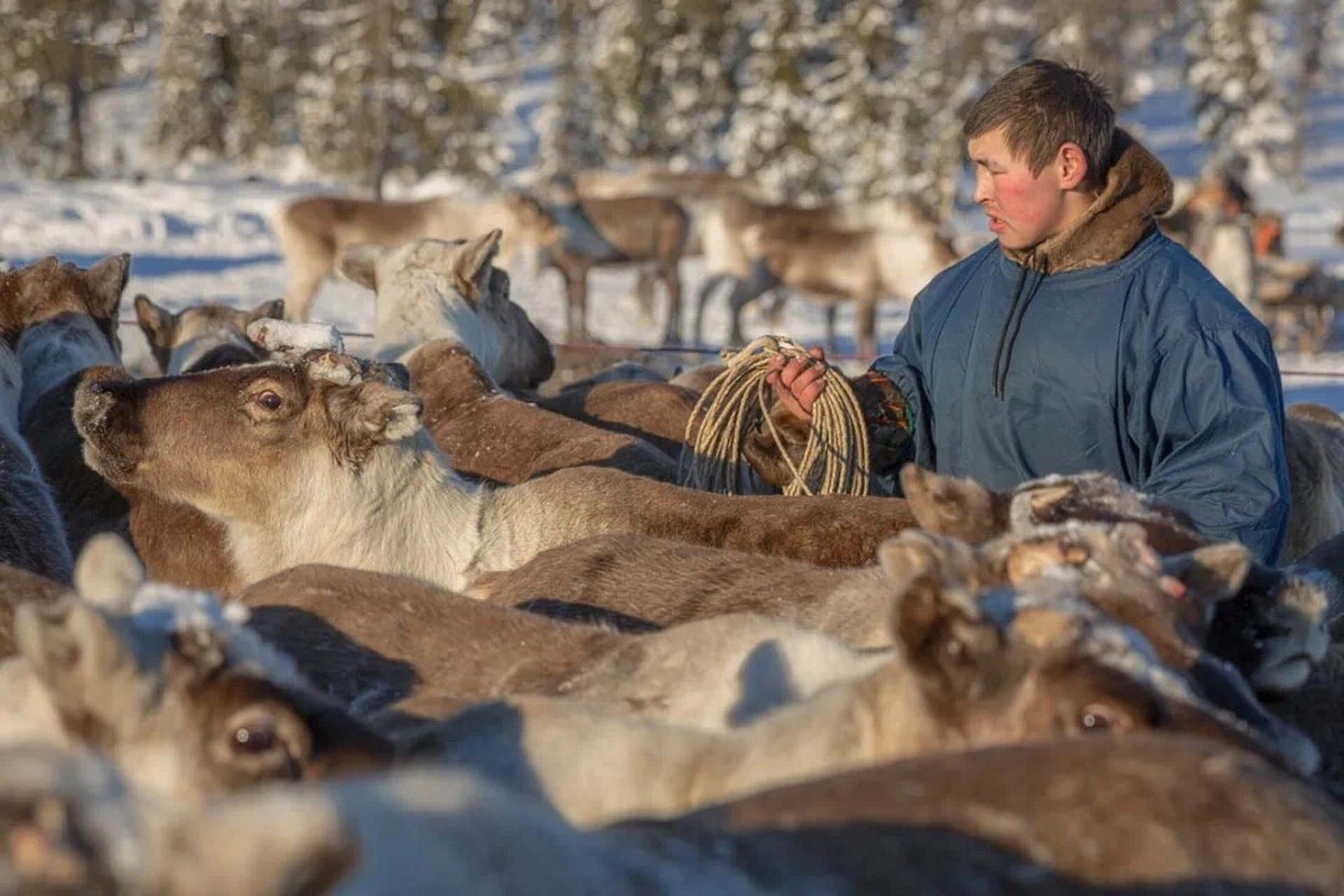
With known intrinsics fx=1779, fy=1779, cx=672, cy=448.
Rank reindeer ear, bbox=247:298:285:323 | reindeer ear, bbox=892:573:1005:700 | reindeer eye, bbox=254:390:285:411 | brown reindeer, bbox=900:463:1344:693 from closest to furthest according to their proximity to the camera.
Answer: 1. reindeer ear, bbox=892:573:1005:700
2. brown reindeer, bbox=900:463:1344:693
3. reindeer eye, bbox=254:390:285:411
4. reindeer ear, bbox=247:298:285:323

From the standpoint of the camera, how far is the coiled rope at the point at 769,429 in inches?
238

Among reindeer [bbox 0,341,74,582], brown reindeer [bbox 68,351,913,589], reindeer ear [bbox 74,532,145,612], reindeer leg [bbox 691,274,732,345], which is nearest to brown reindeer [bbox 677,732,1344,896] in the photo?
reindeer ear [bbox 74,532,145,612]

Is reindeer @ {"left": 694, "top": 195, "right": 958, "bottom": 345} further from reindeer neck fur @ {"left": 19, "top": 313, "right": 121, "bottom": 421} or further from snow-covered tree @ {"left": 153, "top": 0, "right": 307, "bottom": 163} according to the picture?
snow-covered tree @ {"left": 153, "top": 0, "right": 307, "bottom": 163}

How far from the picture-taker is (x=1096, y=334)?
535cm

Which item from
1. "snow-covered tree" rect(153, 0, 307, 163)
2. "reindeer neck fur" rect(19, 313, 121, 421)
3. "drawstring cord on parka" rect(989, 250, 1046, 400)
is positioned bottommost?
"reindeer neck fur" rect(19, 313, 121, 421)

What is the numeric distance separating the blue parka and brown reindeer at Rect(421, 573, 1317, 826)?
2.19 m

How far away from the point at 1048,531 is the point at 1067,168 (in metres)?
2.33

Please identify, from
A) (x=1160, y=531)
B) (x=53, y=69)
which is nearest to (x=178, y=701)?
(x=1160, y=531)

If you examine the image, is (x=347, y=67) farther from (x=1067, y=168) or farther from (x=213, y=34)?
(x=1067, y=168)

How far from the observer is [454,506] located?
6.23 meters

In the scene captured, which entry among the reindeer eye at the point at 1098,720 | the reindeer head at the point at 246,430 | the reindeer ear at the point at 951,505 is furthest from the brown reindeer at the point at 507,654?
the reindeer head at the point at 246,430

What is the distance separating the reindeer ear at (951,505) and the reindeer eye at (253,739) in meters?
1.72

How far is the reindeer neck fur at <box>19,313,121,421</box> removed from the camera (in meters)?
7.68

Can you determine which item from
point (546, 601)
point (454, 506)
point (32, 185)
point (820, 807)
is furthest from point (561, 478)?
point (32, 185)
